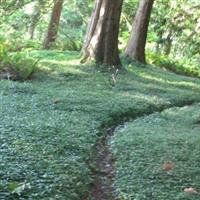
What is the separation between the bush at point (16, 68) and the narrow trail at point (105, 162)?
10.0 ft

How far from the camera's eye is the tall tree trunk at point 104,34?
13.6 m

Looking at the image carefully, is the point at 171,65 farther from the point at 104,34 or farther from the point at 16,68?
the point at 16,68

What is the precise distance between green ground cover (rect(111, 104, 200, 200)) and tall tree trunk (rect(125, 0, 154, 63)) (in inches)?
317

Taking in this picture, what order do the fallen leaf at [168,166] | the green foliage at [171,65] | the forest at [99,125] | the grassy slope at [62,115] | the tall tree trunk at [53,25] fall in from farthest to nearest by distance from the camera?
the tall tree trunk at [53,25]
the green foliage at [171,65]
the fallen leaf at [168,166]
the forest at [99,125]
the grassy slope at [62,115]

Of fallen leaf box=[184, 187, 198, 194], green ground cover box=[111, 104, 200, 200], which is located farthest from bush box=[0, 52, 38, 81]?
fallen leaf box=[184, 187, 198, 194]

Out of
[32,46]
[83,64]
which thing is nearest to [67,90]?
[83,64]

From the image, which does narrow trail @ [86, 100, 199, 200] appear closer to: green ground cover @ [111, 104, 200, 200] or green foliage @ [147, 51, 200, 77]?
green ground cover @ [111, 104, 200, 200]

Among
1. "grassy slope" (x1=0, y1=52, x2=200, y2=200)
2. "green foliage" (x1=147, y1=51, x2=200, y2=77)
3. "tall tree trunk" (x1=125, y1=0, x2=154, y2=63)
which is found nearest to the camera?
"grassy slope" (x1=0, y1=52, x2=200, y2=200)

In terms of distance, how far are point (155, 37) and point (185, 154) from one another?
753 inches

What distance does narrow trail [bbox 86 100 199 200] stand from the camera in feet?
18.7

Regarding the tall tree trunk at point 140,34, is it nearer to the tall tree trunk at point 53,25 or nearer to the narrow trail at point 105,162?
the tall tree trunk at point 53,25

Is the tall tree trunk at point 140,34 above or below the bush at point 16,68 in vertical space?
above

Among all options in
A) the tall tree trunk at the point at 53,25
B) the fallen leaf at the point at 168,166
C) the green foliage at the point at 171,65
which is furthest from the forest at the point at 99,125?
the tall tree trunk at the point at 53,25

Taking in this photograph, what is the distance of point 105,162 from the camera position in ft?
22.0
